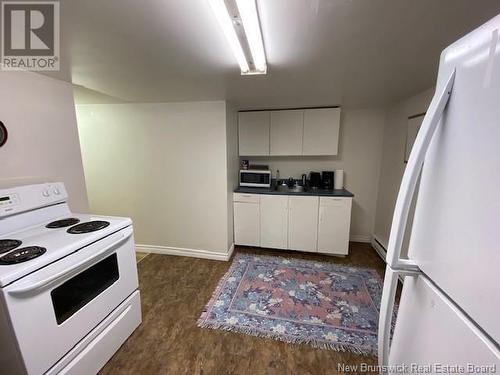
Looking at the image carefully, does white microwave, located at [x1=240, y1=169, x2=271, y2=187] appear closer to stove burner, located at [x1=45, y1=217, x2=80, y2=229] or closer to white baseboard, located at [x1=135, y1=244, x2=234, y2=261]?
white baseboard, located at [x1=135, y1=244, x2=234, y2=261]

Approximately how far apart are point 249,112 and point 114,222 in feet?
7.88

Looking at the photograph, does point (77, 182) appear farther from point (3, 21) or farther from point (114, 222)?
point (3, 21)

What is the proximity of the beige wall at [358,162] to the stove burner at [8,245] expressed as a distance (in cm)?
290

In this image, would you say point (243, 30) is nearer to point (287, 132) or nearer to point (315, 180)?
point (287, 132)

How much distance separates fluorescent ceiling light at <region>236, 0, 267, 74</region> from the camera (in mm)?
898

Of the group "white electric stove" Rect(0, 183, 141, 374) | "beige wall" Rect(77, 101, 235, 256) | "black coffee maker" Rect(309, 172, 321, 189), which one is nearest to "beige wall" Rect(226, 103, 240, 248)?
"beige wall" Rect(77, 101, 235, 256)

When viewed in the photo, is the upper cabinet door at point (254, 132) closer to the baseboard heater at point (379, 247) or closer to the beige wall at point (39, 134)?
the beige wall at point (39, 134)

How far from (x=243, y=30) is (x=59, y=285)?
1695mm

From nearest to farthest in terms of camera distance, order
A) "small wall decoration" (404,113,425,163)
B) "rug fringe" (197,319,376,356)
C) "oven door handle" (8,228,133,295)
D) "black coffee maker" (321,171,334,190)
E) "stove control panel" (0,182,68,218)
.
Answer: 1. "oven door handle" (8,228,133,295)
2. "stove control panel" (0,182,68,218)
3. "rug fringe" (197,319,376,356)
4. "small wall decoration" (404,113,425,163)
5. "black coffee maker" (321,171,334,190)

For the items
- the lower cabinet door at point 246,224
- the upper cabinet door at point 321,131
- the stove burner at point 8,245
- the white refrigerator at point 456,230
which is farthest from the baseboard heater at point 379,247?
the stove burner at point 8,245

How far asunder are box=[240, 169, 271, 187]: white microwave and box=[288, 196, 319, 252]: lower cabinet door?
53cm

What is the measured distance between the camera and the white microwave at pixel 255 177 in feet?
Answer: 11.0

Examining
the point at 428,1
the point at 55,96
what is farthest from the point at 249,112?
the point at 428,1

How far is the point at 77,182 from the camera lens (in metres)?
2.06
